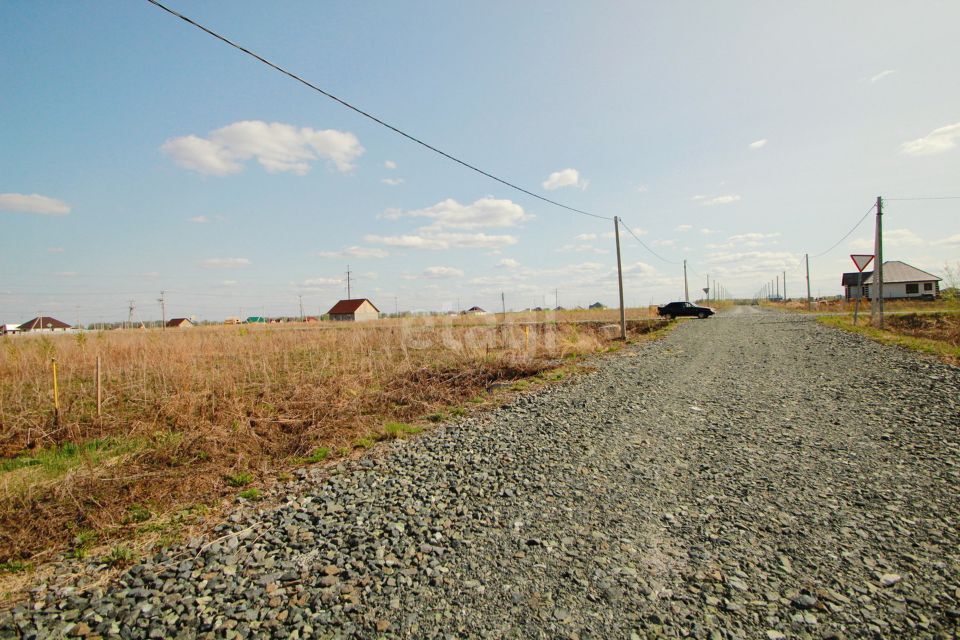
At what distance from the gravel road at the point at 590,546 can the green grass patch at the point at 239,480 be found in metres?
0.55

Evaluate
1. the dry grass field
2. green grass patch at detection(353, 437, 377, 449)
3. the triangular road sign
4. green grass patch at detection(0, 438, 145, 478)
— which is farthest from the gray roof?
green grass patch at detection(0, 438, 145, 478)

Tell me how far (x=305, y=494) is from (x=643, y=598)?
3.29m

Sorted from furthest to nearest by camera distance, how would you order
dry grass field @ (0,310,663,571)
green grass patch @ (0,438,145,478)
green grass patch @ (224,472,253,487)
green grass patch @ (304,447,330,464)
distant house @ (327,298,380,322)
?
distant house @ (327,298,380,322)
green grass patch @ (0,438,145,478)
green grass patch @ (304,447,330,464)
green grass patch @ (224,472,253,487)
dry grass field @ (0,310,663,571)

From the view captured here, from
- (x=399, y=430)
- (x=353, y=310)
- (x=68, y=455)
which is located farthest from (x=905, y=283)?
(x=353, y=310)

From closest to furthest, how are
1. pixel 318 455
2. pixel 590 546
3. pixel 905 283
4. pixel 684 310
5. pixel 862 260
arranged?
1. pixel 590 546
2. pixel 318 455
3. pixel 862 260
4. pixel 684 310
5. pixel 905 283

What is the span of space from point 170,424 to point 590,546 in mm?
7289

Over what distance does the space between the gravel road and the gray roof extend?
6753cm

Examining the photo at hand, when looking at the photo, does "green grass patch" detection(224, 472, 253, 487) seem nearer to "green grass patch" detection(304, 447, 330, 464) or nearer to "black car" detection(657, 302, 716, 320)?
"green grass patch" detection(304, 447, 330, 464)

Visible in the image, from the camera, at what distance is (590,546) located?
3098 mm

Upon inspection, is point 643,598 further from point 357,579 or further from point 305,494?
point 305,494

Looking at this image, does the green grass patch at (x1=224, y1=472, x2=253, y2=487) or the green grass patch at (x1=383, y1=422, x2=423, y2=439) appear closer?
the green grass patch at (x1=224, y1=472, x2=253, y2=487)

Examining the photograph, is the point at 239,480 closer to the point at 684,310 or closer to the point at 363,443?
the point at 363,443

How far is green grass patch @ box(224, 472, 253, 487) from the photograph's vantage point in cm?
482

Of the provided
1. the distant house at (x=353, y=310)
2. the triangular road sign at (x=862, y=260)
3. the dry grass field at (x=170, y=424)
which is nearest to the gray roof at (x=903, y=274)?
the triangular road sign at (x=862, y=260)
